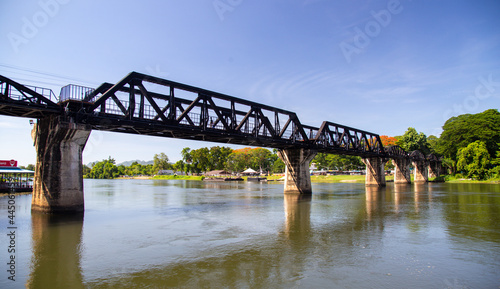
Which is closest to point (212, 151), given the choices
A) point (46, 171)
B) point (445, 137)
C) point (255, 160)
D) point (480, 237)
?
point (255, 160)

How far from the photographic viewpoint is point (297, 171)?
1991 inches

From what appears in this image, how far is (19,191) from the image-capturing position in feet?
171

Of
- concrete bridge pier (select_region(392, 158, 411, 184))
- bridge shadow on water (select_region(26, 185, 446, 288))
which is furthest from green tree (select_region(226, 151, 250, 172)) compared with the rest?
bridge shadow on water (select_region(26, 185, 446, 288))

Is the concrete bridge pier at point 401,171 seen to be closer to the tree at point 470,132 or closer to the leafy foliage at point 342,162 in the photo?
the tree at point 470,132

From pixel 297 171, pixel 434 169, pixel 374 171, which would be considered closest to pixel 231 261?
pixel 297 171

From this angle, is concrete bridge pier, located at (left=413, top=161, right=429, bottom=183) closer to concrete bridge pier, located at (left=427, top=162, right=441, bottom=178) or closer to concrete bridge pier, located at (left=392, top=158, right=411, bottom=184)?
concrete bridge pier, located at (left=427, top=162, right=441, bottom=178)

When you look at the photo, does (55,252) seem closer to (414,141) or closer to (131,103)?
(131,103)

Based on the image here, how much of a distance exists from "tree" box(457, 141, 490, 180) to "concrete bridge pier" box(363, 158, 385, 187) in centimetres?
2515

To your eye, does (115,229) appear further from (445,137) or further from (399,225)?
(445,137)

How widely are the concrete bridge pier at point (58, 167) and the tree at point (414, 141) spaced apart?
11091cm

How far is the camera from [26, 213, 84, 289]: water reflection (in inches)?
403

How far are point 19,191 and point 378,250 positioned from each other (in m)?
61.0

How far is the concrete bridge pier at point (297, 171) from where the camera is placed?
50062 millimetres

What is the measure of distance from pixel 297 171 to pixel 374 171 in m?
41.0
